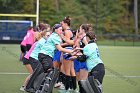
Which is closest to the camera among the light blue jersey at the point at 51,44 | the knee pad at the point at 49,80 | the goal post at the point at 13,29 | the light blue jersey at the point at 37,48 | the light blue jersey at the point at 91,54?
the light blue jersey at the point at 91,54

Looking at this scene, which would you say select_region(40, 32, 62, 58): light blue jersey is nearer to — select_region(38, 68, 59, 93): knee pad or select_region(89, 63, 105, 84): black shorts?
select_region(38, 68, 59, 93): knee pad

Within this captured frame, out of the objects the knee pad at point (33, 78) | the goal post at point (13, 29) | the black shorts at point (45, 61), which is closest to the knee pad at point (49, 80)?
the black shorts at point (45, 61)

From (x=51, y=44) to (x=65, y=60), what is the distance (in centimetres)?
143

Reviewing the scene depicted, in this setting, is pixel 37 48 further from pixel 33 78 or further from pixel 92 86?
pixel 92 86

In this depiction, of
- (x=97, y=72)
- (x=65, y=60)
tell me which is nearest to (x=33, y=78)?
(x=65, y=60)

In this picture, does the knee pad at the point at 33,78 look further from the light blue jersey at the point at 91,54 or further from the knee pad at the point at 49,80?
the light blue jersey at the point at 91,54

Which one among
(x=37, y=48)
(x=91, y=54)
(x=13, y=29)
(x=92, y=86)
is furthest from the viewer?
(x=13, y=29)

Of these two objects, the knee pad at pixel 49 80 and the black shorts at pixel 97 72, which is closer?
the black shorts at pixel 97 72

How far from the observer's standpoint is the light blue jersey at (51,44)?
10.9 metres

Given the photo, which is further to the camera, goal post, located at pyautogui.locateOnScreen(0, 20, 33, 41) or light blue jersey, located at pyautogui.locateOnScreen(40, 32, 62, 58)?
goal post, located at pyautogui.locateOnScreen(0, 20, 33, 41)

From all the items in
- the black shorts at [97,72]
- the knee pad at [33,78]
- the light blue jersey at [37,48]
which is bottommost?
the knee pad at [33,78]

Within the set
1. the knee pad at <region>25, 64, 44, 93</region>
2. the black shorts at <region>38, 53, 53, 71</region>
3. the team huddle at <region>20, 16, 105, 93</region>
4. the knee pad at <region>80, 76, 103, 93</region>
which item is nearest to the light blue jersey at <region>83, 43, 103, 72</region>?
the team huddle at <region>20, 16, 105, 93</region>

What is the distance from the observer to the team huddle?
32.1 ft

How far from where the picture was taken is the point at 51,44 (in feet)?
36.3
